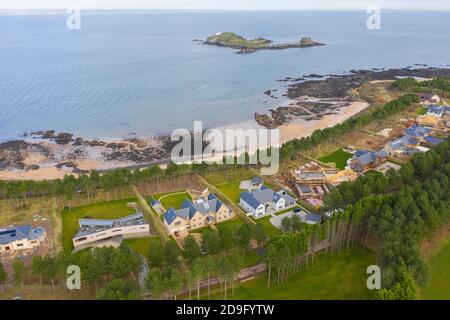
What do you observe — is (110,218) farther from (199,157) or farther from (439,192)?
(439,192)

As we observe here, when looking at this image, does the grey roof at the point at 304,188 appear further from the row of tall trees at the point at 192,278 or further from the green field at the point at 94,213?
the green field at the point at 94,213

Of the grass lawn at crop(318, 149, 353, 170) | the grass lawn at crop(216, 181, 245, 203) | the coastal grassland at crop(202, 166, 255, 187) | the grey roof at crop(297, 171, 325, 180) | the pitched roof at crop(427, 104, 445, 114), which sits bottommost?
the grass lawn at crop(216, 181, 245, 203)

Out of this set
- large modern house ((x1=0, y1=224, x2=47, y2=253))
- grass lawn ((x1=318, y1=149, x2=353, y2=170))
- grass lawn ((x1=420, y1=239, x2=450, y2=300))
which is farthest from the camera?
grass lawn ((x1=318, y1=149, x2=353, y2=170))

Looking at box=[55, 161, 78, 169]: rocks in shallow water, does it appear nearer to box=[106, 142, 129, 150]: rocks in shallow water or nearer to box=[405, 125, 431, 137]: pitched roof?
box=[106, 142, 129, 150]: rocks in shallow water

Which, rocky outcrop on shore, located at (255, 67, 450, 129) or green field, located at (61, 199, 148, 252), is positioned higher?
rocky outcrop on shore, located at (255, 67, 450, 129)

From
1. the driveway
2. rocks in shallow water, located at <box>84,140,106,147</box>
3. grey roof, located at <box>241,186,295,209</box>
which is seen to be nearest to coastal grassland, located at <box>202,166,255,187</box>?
grey roof, located at <box>241,186,295,209</box>

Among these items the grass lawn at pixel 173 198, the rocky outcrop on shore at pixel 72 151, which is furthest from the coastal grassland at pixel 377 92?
the grass lawn at pixel 173 198

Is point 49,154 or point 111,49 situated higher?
point 111,49
